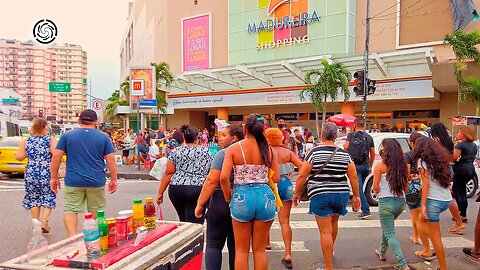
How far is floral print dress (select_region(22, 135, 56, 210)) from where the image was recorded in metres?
5.82

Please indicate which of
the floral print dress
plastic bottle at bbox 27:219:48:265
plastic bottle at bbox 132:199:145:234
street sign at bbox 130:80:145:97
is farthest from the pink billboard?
plastic bottle at bbox 27:219:48:265

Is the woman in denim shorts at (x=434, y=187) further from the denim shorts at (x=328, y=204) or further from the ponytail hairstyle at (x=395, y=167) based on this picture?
the denim shorts at (x=328, y=204)

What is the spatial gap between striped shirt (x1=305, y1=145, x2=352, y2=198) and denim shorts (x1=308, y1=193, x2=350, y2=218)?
5 cm

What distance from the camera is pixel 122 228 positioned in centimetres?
298

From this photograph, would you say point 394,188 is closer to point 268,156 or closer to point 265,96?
point 268,156

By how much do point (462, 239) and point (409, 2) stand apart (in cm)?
2166

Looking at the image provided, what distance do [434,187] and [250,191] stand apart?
2.48 meters

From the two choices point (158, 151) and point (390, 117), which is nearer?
point (158, 151)

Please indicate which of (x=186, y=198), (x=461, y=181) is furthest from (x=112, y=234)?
(x=461, y=181)

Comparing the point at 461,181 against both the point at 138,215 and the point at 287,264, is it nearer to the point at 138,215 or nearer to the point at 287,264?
the point at 287,264

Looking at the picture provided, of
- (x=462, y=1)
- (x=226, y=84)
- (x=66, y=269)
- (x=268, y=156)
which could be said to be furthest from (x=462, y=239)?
(x=226, y=84)

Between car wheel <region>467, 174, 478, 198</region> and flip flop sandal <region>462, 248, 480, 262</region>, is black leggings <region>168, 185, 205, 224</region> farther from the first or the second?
car wheel <region>467, 174, 478, 198</region>

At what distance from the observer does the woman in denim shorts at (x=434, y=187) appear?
4.43m

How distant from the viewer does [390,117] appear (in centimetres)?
2594
